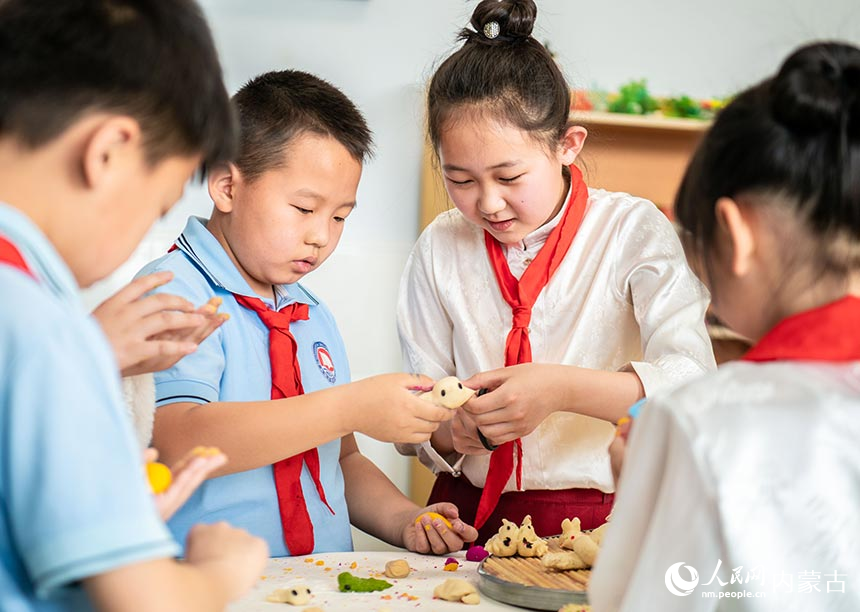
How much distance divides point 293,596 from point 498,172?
704 millimetres

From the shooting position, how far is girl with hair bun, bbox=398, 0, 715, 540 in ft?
4.58

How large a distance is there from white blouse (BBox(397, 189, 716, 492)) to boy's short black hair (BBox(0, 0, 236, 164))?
2.86 feet

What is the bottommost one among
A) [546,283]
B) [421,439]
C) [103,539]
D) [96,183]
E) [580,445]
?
[580,445]

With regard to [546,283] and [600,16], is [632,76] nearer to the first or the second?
[600,16]

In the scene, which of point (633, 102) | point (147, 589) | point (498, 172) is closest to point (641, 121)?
point (633, 102)

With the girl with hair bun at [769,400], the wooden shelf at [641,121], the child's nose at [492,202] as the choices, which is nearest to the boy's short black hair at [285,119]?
the child's nose at [492,202]

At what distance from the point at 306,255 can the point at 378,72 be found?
58.6 inches

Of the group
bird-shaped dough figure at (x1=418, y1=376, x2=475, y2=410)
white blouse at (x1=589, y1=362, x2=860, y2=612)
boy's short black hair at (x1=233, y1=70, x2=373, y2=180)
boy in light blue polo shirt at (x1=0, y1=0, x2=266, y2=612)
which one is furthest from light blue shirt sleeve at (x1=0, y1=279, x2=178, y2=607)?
boy's short black hair at (x1=233, y1=70, x2=373, y2=180)

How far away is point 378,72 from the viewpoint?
9.11 feet

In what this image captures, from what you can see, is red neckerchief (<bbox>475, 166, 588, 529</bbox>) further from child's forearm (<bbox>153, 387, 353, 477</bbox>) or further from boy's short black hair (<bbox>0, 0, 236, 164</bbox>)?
boy's short black hair (<bbox>0, 0, 236, 164</bbox>)

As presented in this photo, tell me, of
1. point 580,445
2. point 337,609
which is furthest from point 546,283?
point 337,609

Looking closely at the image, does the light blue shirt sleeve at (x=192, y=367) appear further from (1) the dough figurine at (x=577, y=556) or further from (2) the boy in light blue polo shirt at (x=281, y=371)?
(1) the dough figurine at (x=577, y=556)

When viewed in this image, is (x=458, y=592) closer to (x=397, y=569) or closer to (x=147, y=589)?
(x=397, y=569)

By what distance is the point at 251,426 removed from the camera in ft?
4.04
